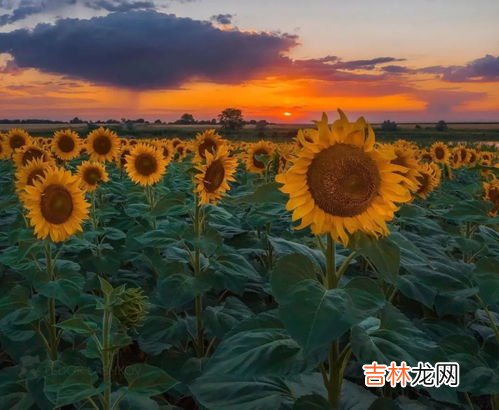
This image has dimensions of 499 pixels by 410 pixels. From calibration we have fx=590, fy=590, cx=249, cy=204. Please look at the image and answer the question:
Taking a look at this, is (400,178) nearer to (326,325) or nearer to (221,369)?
(326,325)

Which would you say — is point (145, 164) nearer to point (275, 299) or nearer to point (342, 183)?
point (342, 183)

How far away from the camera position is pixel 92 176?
278 inches

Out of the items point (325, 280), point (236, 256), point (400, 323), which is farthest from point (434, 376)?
point (236, 256)

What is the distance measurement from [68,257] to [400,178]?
4.05 metres

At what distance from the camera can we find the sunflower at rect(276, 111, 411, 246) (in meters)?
2.51

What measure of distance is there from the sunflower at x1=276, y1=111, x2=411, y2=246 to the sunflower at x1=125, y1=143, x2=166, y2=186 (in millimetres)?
4793

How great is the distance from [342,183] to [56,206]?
9.35 feet

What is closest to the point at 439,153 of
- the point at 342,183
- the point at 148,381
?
the point at 342,183

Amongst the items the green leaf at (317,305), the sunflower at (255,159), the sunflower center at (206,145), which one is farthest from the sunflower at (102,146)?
the green leaf at (317,305)

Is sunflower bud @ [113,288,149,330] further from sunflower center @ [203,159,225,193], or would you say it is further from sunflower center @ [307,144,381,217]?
sunflower center @ [203,159,225,193]

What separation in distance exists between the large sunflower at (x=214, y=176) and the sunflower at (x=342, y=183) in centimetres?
193

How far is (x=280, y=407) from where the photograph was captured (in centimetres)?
A: 252

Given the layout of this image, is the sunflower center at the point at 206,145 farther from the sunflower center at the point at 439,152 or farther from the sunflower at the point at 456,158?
the sunflower at the point at 456,158

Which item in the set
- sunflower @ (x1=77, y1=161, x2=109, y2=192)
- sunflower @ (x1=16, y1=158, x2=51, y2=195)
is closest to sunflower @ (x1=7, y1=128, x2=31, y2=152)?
sunflower @ (x1=77, y1=161, x2=109, y2=192)
